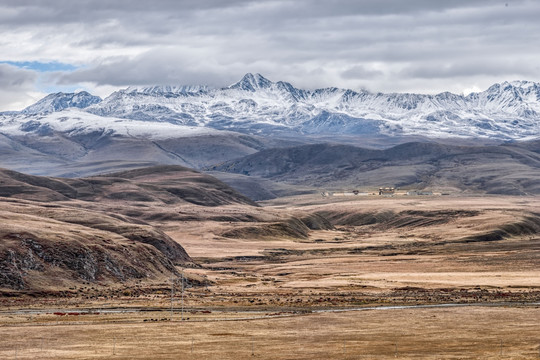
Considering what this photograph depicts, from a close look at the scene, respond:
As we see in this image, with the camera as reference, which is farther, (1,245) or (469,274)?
(469,274)

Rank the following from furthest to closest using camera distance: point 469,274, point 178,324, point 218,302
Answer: point 469,274, point 218,302, point 178,324

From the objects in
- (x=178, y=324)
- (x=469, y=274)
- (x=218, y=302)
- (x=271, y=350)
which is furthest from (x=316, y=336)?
(x=469, y=274)

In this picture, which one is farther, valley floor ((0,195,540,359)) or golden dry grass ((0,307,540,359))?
valley floor ((0,195,540,359))

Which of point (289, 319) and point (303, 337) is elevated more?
point (303, 337)

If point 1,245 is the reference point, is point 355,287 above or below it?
below

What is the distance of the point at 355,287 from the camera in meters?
139

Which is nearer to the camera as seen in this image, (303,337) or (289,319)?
(303,337)

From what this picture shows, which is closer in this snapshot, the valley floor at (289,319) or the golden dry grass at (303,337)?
the golden dry grass at (303,337)

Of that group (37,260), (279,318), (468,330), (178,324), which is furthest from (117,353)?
(37,260)

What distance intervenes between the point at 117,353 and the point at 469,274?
100477 mm

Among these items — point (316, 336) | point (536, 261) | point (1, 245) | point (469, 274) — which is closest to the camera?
point (316, 336)

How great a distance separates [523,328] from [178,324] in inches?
A: 1328

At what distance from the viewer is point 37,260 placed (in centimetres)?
13150

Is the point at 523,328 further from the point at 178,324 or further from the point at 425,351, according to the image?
the point at 178,324
